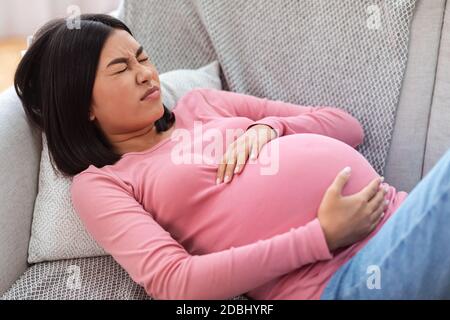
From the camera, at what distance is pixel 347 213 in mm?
893

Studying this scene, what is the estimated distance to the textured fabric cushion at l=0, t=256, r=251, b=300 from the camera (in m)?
1.00

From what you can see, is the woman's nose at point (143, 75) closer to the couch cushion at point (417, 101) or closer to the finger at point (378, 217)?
the finger at point (378, 217)

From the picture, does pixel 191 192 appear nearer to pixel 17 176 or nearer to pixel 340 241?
pixel 340 241

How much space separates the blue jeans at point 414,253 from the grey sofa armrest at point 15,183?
698 mm

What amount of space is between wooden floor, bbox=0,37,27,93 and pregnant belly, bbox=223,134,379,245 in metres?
1.27

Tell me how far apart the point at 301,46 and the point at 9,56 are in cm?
128

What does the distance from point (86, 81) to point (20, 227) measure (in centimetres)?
36

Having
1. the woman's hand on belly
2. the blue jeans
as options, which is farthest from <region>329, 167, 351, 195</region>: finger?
the blue jeans

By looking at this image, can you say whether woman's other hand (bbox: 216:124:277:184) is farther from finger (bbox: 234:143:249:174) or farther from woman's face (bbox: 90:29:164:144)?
woman's face (bbox: 90:29:164:144)

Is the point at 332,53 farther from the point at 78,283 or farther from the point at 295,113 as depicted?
the point at 78,283

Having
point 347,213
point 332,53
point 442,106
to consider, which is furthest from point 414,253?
point 332,53

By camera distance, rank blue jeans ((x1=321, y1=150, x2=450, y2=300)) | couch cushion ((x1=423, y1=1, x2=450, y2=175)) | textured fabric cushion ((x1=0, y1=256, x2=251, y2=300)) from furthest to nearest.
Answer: couch cushion ((x1=423, y1=1, x2=450, y2=175)), textured fabric cushion ((x1=0, y1=256, x2=251, y2=300)), blue jeans ((x1=321, y1=150, x2=450, y2=300))

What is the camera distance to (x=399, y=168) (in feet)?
4.27

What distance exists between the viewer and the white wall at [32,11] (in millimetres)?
2010
